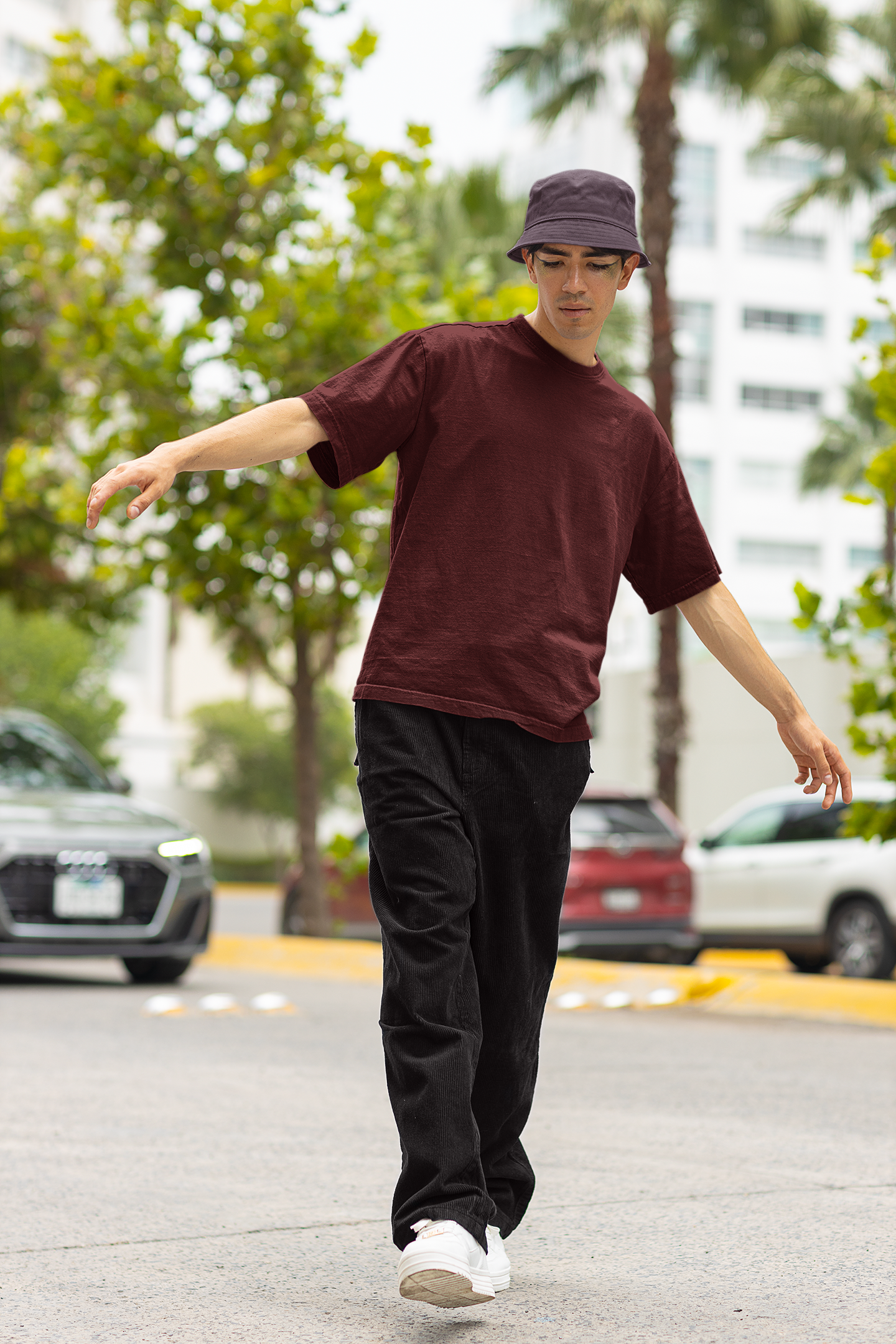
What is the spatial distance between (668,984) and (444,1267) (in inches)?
302

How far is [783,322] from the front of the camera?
57781 mm

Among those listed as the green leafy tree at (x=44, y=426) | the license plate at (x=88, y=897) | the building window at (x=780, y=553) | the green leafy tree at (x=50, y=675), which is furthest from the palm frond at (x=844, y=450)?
the license plate at (x=88, y=897)

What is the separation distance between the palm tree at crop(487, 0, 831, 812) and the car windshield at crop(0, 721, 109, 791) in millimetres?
6126

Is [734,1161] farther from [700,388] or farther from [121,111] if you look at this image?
[700,388]

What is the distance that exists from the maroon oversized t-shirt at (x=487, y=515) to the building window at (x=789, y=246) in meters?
55.4

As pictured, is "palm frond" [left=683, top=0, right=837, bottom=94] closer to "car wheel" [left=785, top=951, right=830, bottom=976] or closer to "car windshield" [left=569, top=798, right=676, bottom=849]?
"car windshield" [left=569, top=798, right=676, bottom=849]

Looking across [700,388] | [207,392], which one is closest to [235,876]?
[700,388]

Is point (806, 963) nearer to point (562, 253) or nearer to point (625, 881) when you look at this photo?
point (625, 881)

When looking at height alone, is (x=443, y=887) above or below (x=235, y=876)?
above

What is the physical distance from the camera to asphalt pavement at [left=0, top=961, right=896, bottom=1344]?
3.18m

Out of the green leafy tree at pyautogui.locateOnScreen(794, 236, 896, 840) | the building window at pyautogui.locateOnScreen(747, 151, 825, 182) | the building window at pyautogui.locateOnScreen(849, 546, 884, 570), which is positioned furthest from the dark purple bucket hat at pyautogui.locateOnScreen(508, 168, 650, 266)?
the building window at pyautogui.locateOnScreen(849, 546, 884, 570)

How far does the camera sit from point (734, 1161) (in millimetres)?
4852

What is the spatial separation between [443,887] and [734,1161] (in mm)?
2201

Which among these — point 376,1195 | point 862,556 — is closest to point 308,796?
point 376,1195
